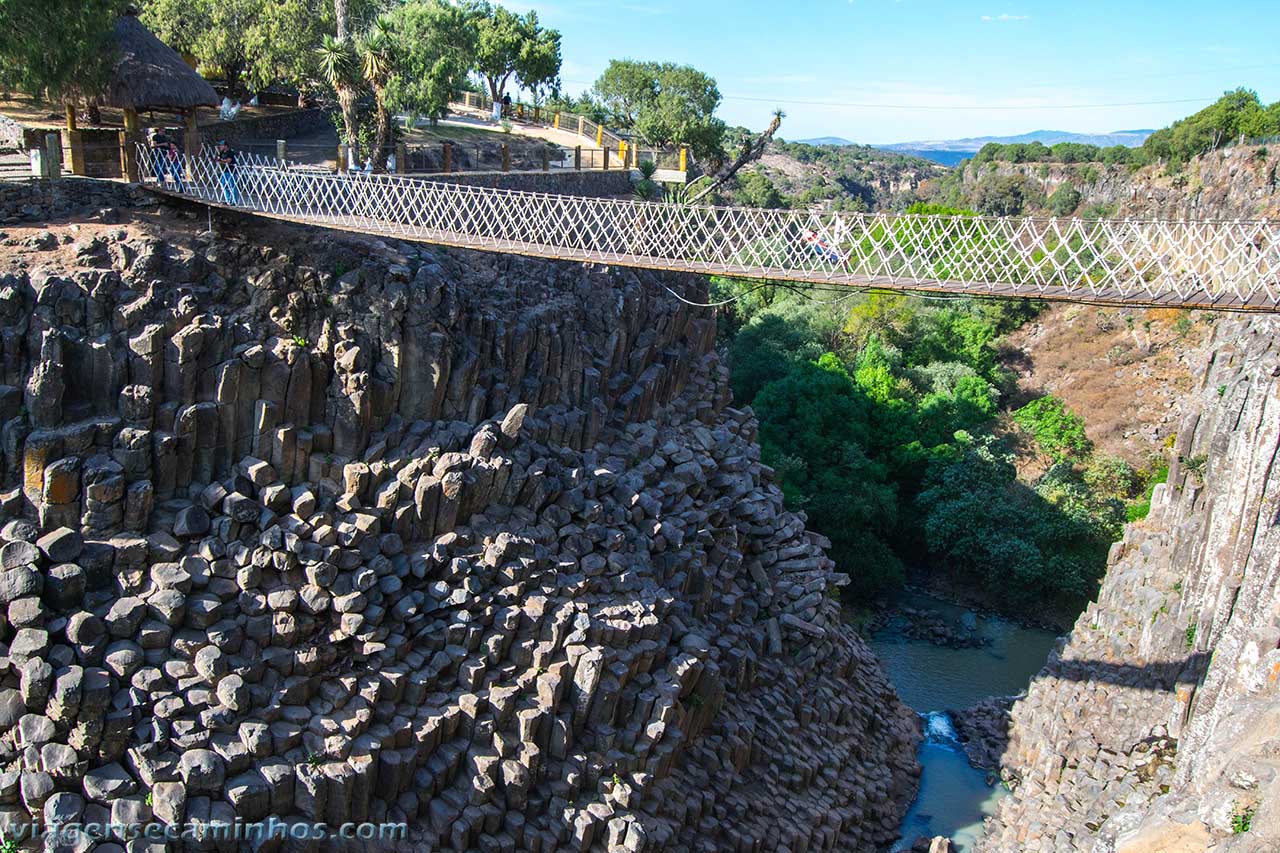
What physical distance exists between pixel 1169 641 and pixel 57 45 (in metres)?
25.0

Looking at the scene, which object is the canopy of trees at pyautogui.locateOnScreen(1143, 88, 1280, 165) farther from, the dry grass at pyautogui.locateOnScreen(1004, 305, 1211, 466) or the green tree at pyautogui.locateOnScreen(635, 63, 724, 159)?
the green tree at pyautogui.locateOnScreen(635, 63, 724, 159)

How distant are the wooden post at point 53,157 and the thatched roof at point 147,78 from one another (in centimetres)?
234

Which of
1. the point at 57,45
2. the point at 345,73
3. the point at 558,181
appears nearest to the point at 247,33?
the point at 345,73

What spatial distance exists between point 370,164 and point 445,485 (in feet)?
32.3

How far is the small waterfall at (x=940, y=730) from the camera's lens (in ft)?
78.3

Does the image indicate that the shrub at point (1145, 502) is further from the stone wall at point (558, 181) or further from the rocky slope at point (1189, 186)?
the stone wall at point (558, 181)

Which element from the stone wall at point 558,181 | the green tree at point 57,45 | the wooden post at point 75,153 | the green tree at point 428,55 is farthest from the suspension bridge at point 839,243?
the green tree at point 428,55

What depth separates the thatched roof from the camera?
21453 mm

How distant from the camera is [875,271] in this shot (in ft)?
49.4

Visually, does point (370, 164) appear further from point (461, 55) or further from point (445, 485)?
point (461, 55)

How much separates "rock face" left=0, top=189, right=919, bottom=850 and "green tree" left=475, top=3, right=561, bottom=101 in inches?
1098

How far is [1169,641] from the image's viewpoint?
21.2 m

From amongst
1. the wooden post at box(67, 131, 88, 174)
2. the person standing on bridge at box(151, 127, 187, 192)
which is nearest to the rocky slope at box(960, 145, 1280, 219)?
the person standing on bridge at box(151, 127, 187, 192)

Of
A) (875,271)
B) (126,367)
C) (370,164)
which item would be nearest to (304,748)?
(126,367)
